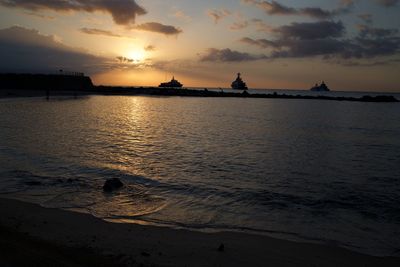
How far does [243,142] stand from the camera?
25156mm

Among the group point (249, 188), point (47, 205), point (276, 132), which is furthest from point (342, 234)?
point (276, 132)

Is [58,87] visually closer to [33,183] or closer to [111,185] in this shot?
[33,183]

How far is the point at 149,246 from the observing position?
293 inches

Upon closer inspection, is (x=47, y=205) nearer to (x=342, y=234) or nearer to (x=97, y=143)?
(x=342, y=234)

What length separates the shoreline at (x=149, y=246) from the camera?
6.63m

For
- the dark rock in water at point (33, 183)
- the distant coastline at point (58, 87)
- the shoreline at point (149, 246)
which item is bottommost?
the dark rock in water at point (33, 183)

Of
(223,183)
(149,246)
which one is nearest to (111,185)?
(223,183)

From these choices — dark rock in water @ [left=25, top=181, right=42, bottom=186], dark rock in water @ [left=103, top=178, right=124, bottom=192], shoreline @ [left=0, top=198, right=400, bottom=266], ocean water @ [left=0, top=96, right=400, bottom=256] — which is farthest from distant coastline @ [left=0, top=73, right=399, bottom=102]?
shoreline @ [left=0, top=198, right=400, bottom=266]

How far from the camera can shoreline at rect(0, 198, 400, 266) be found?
21.8ft

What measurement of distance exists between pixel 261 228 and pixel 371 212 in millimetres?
4115

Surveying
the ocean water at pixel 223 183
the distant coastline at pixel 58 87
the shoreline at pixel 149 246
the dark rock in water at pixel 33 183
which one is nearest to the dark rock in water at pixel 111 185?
the ocean water at pixel 223 183

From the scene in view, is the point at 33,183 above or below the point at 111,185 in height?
below

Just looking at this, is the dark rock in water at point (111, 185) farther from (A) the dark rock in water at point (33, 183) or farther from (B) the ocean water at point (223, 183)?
(A) the dark rock in water at point (33, 183)

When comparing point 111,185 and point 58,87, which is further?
point 58,87
